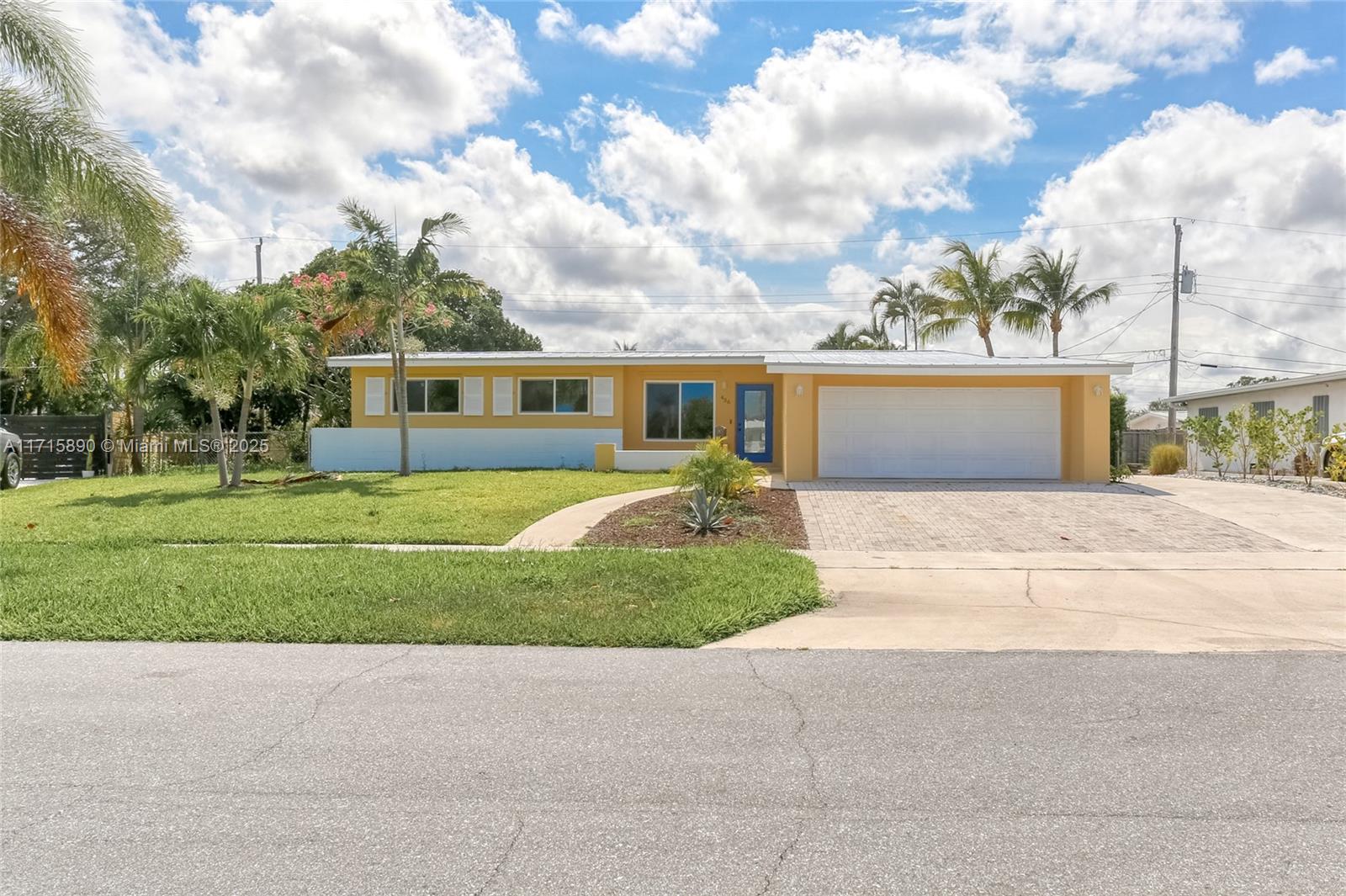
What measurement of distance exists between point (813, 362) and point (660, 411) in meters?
5.89

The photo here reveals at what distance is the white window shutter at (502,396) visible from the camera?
2284 centimetres

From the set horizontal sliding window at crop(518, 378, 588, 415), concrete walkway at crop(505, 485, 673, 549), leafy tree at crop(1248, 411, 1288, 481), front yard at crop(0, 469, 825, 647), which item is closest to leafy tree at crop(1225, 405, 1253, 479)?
leafy tree at crop(1248, 411, 1288, 481)

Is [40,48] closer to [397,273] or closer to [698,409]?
[397,273]

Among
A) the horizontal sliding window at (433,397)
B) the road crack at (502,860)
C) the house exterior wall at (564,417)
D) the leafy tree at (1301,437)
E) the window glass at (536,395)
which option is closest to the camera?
the road crack at (502,860)

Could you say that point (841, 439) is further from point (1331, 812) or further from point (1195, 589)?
point (1331, 812)

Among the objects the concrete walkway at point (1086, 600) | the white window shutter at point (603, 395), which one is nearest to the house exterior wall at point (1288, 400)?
the concrete walkway at point (1086, 600)

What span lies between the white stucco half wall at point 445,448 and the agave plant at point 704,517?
401 inches

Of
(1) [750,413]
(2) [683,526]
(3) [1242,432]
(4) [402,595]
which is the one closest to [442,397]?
(1) [750,413]

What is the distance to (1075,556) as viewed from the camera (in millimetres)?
10648

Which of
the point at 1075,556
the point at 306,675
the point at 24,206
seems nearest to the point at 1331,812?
the point at 306,675

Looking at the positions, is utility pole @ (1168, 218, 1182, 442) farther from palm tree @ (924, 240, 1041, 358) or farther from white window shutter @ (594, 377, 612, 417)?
white window shutter @ (594, 377, 612, 417)

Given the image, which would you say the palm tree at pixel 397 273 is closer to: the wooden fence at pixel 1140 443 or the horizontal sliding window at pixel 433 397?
the horizontal sliding window at pixel 433 397

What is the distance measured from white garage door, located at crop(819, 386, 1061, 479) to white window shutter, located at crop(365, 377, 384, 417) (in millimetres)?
11810

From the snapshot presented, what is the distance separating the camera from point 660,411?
22.7m
